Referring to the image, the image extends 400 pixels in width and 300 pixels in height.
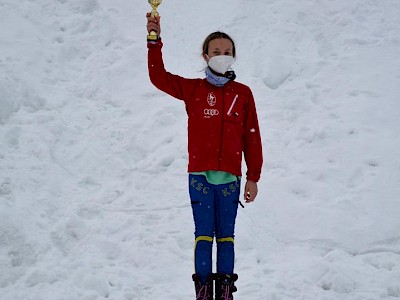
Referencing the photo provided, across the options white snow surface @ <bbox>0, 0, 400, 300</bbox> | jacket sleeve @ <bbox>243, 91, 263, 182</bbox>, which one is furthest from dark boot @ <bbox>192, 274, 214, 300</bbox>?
white snow surface @ <bbox>0, 0, 400, 300</bbox>

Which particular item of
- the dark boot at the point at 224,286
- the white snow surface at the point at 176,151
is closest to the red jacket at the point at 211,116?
the dark boot at the point at 224,286

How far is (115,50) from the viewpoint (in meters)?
10.6

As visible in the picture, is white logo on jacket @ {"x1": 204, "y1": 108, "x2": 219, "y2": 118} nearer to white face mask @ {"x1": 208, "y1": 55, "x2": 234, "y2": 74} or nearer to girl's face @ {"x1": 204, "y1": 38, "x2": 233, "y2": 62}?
white face mask @ {"x1": 208, "y1": 55, "x2": 234, "y2": 74}

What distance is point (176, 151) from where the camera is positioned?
26.8 feet

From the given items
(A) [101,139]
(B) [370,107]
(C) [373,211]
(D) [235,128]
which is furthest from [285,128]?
(D) [235,128]

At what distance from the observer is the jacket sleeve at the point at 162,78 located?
4027 mm

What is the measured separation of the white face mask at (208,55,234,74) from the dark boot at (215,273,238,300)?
1.67 meters

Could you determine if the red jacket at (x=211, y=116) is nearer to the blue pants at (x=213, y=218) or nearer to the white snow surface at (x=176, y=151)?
the blue pants at (x=213, y=218)

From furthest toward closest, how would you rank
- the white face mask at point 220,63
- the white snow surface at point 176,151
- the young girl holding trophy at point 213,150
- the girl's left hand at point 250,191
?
the white snow surface at point 176,151 → the girl's left hand at point 250,191 → the white face mask at point 220,63 → the young girl holding trophy at point 213,150

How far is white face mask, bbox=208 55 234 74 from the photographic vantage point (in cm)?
409

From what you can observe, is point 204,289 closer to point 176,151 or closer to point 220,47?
point 220,47

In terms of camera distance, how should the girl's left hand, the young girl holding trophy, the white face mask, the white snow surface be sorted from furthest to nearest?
the white snow surface
the girl's left hand
the white face mask
the young girl holding trophy

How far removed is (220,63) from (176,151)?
4165mm

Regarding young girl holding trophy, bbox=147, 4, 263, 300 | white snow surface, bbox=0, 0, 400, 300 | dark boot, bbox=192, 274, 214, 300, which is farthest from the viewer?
white snow surface, bbox=0, 0, 400, 300
